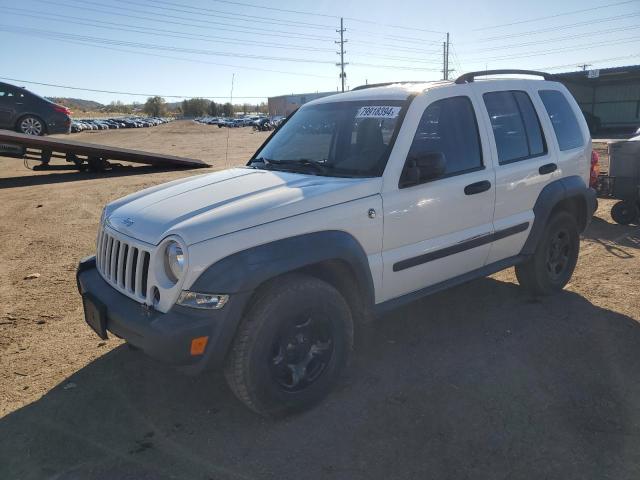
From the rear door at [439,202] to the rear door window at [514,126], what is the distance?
240 mm

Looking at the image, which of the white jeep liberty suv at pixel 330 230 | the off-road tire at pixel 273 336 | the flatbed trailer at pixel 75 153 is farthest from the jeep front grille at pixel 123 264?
the flatbed trailer at pixel 75 153

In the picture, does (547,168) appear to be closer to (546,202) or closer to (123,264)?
(546,202)

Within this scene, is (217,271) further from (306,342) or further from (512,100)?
(512,100)

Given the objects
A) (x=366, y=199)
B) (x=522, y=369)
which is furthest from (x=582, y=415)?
(x=366, y=199)

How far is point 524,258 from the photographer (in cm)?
460

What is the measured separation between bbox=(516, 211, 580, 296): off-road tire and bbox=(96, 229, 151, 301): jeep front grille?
3359mm

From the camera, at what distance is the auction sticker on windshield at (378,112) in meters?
3.72

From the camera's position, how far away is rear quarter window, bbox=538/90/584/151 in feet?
15.7

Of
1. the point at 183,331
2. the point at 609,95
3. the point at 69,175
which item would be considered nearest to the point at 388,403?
the point at 183,331

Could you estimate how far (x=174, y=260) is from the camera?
2.85 metres

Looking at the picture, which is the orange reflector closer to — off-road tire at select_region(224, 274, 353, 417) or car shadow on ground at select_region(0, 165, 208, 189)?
off-road tire at select_region(224, 274, 353, 417)

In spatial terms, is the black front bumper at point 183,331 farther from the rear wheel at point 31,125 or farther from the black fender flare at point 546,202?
the rear wheel at point 31,125

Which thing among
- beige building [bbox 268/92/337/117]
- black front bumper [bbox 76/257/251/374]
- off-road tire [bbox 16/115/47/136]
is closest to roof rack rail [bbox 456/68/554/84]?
black front bumper [bbox 76/257/251/374]

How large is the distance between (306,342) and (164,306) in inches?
34.6
